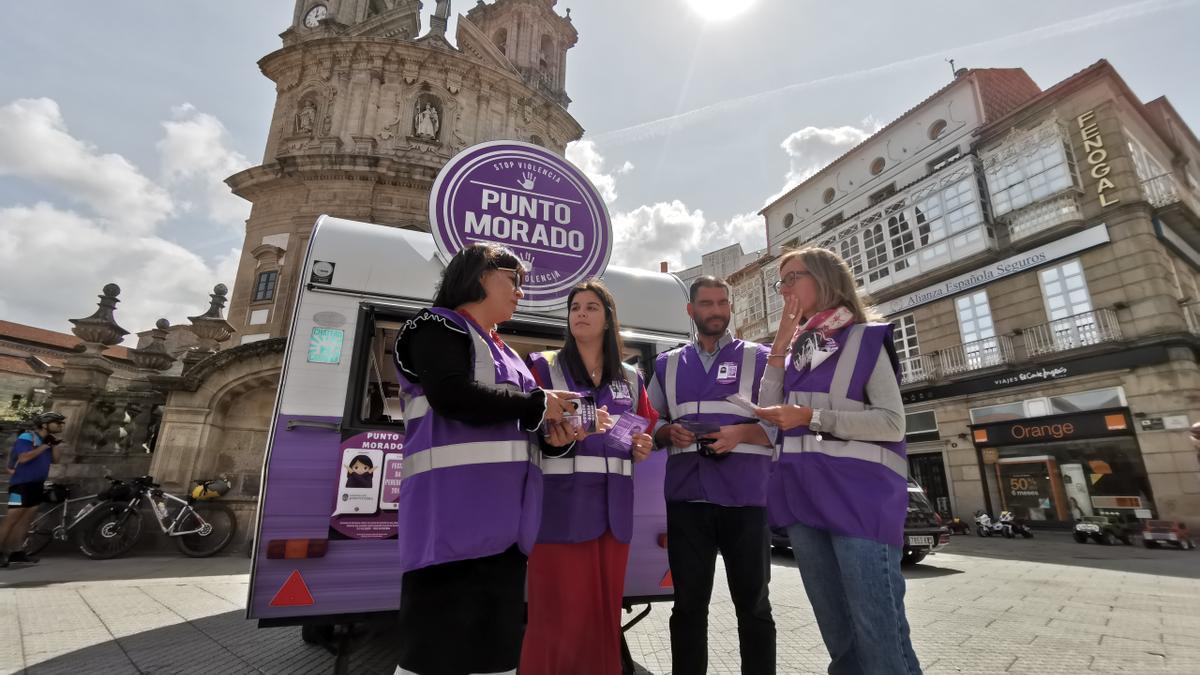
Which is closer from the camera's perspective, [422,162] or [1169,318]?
[1169,318]

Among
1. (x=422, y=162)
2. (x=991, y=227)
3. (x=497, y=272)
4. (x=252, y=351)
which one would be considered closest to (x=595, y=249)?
(x=497, y=272)

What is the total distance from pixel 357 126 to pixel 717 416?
81.9 ft

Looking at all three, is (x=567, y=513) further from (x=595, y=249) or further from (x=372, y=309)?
(x=595, y=249)

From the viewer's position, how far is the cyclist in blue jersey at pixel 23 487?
6.75 meters

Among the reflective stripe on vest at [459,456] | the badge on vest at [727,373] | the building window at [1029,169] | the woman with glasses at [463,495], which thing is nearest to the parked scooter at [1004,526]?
the building window at [1029,169]

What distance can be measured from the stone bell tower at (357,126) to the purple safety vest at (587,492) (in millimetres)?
19811

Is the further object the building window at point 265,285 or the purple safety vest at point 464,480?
the building window at point 265,285

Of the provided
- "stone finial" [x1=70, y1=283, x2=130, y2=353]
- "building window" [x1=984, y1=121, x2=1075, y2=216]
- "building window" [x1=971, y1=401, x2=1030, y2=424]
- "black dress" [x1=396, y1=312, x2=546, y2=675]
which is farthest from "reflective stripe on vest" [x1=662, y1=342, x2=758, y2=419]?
"building window" [x1=984, y1=121, x2=1075, y2=216]

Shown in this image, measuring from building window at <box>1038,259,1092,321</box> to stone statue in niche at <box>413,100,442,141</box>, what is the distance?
2334 centimetres

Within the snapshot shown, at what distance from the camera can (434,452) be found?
159 cm

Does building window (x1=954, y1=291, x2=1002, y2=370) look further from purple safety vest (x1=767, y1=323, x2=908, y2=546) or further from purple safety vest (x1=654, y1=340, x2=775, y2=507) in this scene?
purple safety vest (x1=767, y1=323, x2=908, y2=546)

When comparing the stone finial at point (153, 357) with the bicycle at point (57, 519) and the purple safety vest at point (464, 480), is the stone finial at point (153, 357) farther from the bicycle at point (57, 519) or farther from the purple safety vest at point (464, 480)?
the purple safety vest at point (464, 480)

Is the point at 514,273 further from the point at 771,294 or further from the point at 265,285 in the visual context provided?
the point at 771,294

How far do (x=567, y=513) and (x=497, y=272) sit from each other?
3.35 feet
